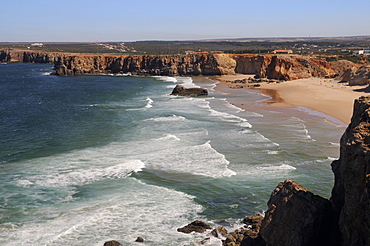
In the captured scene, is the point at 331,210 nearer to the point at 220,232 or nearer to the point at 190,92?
the point at 220,232

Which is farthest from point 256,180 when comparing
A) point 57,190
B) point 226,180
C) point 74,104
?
point 74,104

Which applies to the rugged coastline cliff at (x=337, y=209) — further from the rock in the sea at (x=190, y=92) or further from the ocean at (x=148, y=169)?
the rock in the sea at (x=190, y=92)

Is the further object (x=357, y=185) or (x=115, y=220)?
(x=115, y=220)

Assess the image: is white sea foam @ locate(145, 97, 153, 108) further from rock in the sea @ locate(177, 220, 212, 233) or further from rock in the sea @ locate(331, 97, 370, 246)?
rock in the sea @ locate(331, 97, 370, 246)

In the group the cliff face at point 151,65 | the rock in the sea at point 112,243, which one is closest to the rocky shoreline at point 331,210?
the rock in the sea at point 112,243

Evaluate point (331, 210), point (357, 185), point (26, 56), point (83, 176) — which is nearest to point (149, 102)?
point (83, 176)

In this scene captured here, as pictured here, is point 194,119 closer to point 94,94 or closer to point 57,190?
point 57,190
